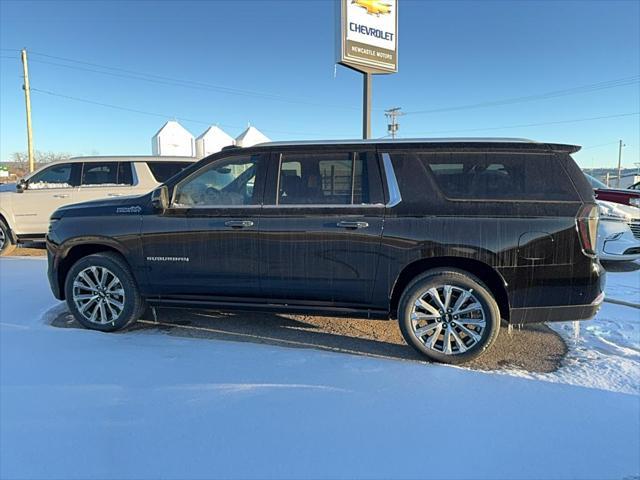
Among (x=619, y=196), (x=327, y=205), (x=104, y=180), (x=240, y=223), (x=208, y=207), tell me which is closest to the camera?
(x=327, y=205)

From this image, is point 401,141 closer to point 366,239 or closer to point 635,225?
point 366,239

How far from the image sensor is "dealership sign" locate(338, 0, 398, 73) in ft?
35.5

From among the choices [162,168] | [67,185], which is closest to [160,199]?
[162,168]

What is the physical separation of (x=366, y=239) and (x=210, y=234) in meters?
1.44

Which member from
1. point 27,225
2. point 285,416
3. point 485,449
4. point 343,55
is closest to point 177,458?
point 285,416

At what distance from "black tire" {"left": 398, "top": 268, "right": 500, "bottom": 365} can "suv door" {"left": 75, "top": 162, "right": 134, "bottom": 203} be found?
6.74m

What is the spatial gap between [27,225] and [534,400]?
9683 mm

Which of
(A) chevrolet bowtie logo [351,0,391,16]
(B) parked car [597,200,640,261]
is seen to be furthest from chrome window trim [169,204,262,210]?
(A) chevrolet bowtie logo [351,0,391,16]

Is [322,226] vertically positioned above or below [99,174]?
below

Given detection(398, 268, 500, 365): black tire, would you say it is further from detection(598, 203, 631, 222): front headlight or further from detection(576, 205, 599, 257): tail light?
detection(598, 203, 631, 222): front headlight

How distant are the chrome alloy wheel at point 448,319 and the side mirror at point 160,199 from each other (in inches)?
97.2

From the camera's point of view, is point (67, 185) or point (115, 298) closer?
point (115, 298)

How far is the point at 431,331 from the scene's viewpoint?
11.8 ft

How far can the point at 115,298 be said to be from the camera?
A: 4.24 m
